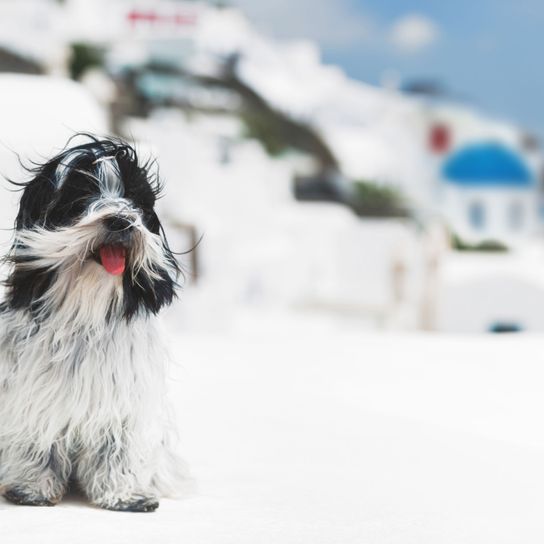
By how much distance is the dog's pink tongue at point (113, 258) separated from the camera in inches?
66.1

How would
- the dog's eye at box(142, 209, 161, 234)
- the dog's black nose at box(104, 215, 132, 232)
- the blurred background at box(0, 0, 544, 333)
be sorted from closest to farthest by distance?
1. the dog's black nose at box(104, 215, 132, 232)
2. the dog's eye at box(142, 209, 161, 234)
3. the blurred background at box(0, 0, 544, 333)

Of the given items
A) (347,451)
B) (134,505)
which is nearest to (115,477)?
(134,505)

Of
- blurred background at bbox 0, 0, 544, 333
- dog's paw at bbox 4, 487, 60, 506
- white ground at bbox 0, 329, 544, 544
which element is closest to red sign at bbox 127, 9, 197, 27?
blurred background at bbox 0, 0, 544, 333

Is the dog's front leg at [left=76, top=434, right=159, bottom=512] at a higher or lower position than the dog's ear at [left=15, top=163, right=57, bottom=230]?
lower

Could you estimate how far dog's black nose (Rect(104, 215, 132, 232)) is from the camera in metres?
1.65

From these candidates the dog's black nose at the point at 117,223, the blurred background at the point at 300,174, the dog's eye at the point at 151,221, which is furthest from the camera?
the blurred background at the point at 300,174

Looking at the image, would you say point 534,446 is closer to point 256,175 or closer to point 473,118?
point 256,175

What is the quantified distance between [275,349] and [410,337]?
2.97 ft

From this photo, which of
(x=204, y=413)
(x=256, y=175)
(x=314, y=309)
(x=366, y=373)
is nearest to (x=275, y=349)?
(x=366, y=373)

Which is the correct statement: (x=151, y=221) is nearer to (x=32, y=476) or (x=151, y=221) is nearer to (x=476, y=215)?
(x=32, y=476)

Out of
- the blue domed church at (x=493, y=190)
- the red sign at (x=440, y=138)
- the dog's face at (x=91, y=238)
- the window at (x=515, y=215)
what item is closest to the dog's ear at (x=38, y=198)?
the dog's face at (x=91, y=238)

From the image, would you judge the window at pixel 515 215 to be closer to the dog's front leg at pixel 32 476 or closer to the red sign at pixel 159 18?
the red sign at pixel 159 18

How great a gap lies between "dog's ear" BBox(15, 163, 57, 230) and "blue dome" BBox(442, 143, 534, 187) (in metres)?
21.3

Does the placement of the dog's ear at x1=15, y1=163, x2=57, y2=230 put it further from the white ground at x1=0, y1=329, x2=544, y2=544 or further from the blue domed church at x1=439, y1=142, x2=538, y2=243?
the blue domed church at x1=439, y1=142, x2=538, y2=243
